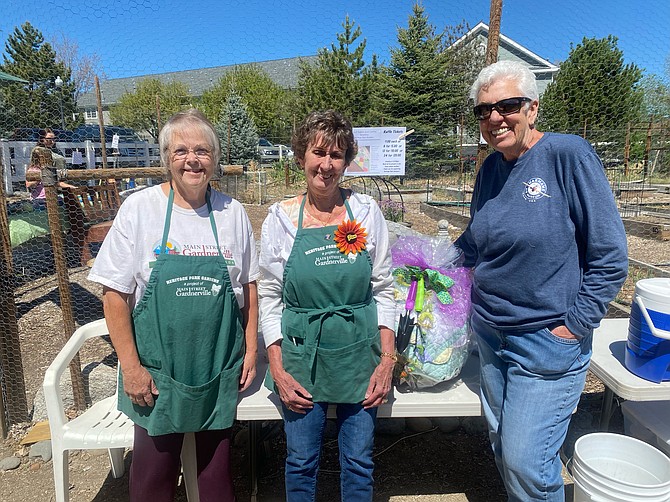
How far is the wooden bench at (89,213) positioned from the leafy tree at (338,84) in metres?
13.5

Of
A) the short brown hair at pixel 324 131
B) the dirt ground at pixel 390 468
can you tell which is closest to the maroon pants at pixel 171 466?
the dirt ground at pixel 390 468

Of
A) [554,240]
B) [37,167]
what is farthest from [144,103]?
[554,240]

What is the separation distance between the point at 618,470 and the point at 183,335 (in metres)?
1.78

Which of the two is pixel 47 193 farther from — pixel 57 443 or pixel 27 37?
pixel 27 37

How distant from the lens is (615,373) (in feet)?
6.14

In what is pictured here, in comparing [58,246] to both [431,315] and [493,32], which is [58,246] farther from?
[493,32]

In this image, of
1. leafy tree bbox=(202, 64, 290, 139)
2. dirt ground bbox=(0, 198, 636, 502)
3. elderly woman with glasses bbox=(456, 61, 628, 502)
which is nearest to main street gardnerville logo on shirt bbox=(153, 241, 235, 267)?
elderly woman with glasses bbox=(456, 61, 628, 502)

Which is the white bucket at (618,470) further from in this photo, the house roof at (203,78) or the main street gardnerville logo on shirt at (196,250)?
the house roof at (203,78)

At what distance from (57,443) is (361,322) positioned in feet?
4.91

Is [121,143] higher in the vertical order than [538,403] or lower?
higher

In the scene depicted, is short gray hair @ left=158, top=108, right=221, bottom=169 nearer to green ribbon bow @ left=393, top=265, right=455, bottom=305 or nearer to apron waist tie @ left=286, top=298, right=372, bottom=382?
apron waist tie @ left=286, top=298, right=372, bottom=382

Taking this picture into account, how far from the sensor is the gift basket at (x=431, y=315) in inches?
78.1

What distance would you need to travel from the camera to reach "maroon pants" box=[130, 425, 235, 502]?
1.75 m

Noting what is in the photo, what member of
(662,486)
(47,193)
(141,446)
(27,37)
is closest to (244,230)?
(141,446)
